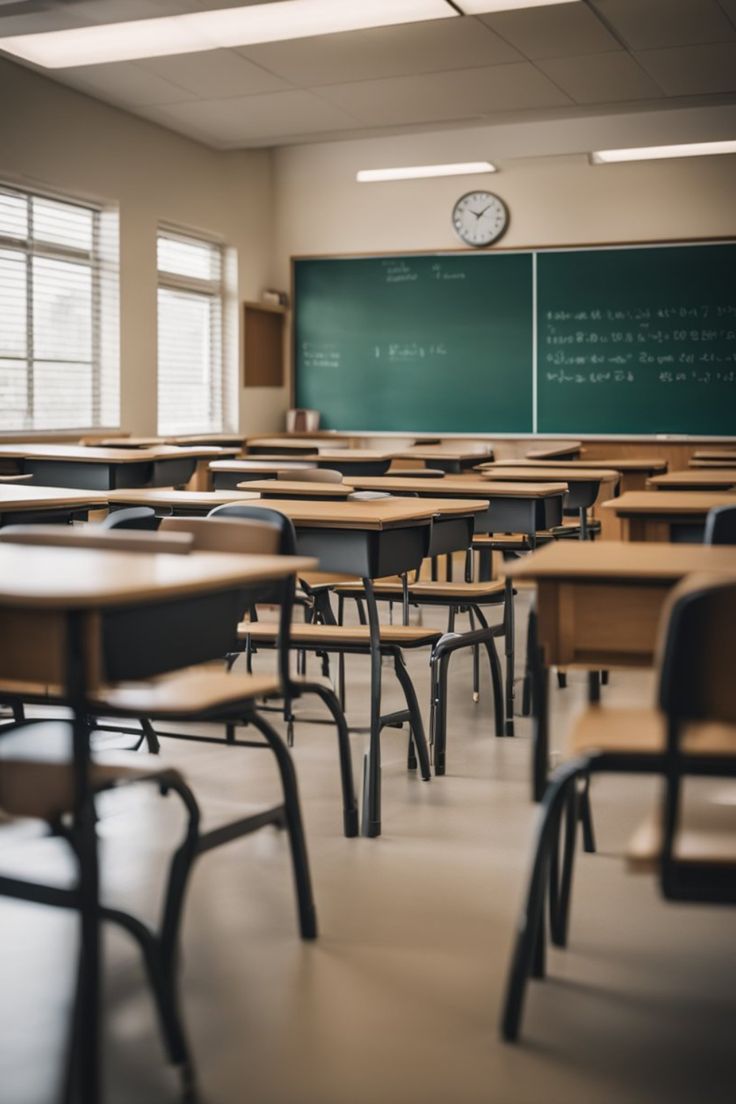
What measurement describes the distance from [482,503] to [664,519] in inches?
23.9

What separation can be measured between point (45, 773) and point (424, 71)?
6146 millimetres

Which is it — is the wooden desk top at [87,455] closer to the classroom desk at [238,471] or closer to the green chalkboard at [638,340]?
the classroom desk at [238,471]

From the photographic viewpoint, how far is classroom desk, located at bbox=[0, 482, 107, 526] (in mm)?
3752

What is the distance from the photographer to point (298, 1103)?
5.88ft

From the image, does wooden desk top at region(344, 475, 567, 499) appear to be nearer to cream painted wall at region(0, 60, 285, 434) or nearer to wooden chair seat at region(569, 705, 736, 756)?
wooden chair seat at region(569, 705, 736, 756)

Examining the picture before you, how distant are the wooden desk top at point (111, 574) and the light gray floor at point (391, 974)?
0.72m

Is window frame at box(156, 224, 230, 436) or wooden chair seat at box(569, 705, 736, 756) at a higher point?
window frame at box(156, 224, 230, 436)

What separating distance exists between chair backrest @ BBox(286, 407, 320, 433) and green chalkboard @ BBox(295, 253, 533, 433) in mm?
132

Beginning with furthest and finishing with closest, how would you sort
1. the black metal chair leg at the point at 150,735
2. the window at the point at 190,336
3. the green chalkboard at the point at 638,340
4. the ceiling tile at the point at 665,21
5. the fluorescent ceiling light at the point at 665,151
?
1. the green chalkboard at the point at 638,340
2. the window at the point at 190,336
3. the fluorescent ceiling light at the point at 665,151
4. the ceiling tile at the point at 665,21
5. the black metal chair leg at the point at 150,735

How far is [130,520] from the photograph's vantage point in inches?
124

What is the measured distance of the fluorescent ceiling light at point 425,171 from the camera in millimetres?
9016

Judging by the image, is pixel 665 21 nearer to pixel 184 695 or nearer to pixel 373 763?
pixel 373 763

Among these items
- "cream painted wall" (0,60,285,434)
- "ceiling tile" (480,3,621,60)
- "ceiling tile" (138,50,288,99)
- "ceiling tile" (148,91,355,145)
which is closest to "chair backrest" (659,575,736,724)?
"ceiling tile" (480,3,621,60)

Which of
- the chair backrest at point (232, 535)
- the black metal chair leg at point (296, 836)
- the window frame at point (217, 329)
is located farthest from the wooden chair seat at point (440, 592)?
the window frame at point (217, 329)
